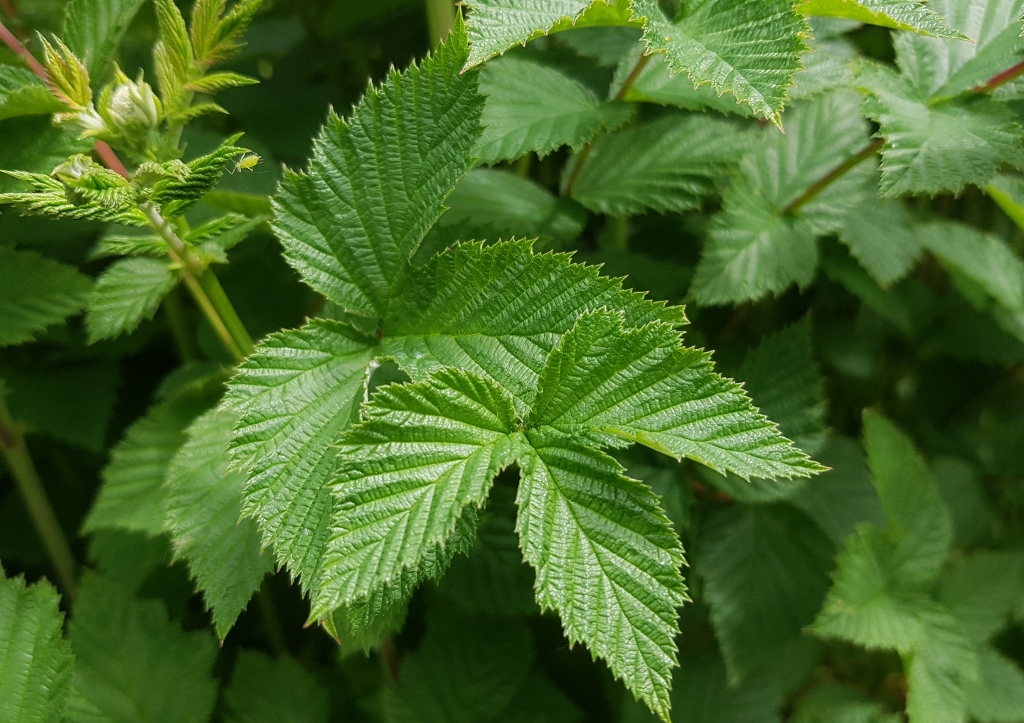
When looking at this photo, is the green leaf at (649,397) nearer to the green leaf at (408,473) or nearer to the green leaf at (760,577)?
the green leaf at (408,473)

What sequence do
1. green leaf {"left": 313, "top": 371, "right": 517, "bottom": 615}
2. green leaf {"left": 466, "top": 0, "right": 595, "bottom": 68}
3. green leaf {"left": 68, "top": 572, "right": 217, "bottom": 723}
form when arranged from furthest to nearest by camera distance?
green leaf {"left": 68, "top": 572, "right": 217, "bottom": 723}, green leaf {"left": 466, "top": 0, "right": 595, "bottom": 68}, green leaf {"left": 313, "top": 371, "right": 517, "bottom": 615}

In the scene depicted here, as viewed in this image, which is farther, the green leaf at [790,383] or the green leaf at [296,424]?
the green leaf at [790,383]

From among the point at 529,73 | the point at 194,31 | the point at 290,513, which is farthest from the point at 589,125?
the point at 290,513

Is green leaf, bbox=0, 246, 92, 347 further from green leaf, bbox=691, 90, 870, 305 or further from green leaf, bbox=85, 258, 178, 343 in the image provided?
green leaf, bbox=691, 90, 870, 305

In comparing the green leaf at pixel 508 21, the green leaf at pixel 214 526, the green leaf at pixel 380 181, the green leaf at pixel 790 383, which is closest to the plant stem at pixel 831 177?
the green leaf at pixel 790 383

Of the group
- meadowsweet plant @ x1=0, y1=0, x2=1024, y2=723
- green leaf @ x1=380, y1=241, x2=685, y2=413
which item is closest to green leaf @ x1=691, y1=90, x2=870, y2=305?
meadowsweet plant @ x1=0, y1=0, x2=1024, y2=723
